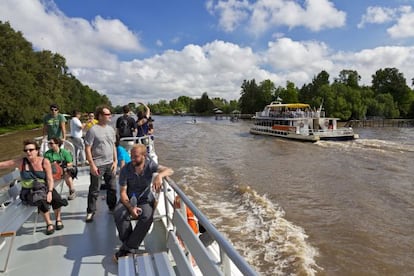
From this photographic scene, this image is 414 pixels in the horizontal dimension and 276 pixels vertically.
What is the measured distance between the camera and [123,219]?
3783 mm

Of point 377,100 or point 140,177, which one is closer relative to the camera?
point 140,177

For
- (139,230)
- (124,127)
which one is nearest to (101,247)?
(139,230)

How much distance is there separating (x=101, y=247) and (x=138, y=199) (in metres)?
0.99

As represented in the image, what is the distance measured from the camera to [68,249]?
4.19m

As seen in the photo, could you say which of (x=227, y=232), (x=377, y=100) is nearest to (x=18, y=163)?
(x=227, y=232)

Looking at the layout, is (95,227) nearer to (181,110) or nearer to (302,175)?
(302,175)

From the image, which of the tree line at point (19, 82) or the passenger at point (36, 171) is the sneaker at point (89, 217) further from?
the tree line at point (19, 82)

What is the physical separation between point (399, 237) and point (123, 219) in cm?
899

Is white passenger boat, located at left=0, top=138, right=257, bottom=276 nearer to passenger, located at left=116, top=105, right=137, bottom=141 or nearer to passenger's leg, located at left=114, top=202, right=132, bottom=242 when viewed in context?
passenger's leg, located at left=114, top=202, right=132, bottom=242

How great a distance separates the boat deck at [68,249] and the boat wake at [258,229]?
13.2ft

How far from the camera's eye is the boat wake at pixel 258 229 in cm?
736

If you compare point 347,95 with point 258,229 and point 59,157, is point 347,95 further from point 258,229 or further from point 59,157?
point 59,157

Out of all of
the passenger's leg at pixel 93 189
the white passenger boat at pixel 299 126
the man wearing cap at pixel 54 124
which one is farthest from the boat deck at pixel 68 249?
the white passenger boat at pixel 299 126

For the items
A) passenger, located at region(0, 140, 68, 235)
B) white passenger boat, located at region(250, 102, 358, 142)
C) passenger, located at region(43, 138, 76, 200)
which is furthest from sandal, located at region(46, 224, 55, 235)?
white passenger boat, located at region(250, 102, 358, 142)
